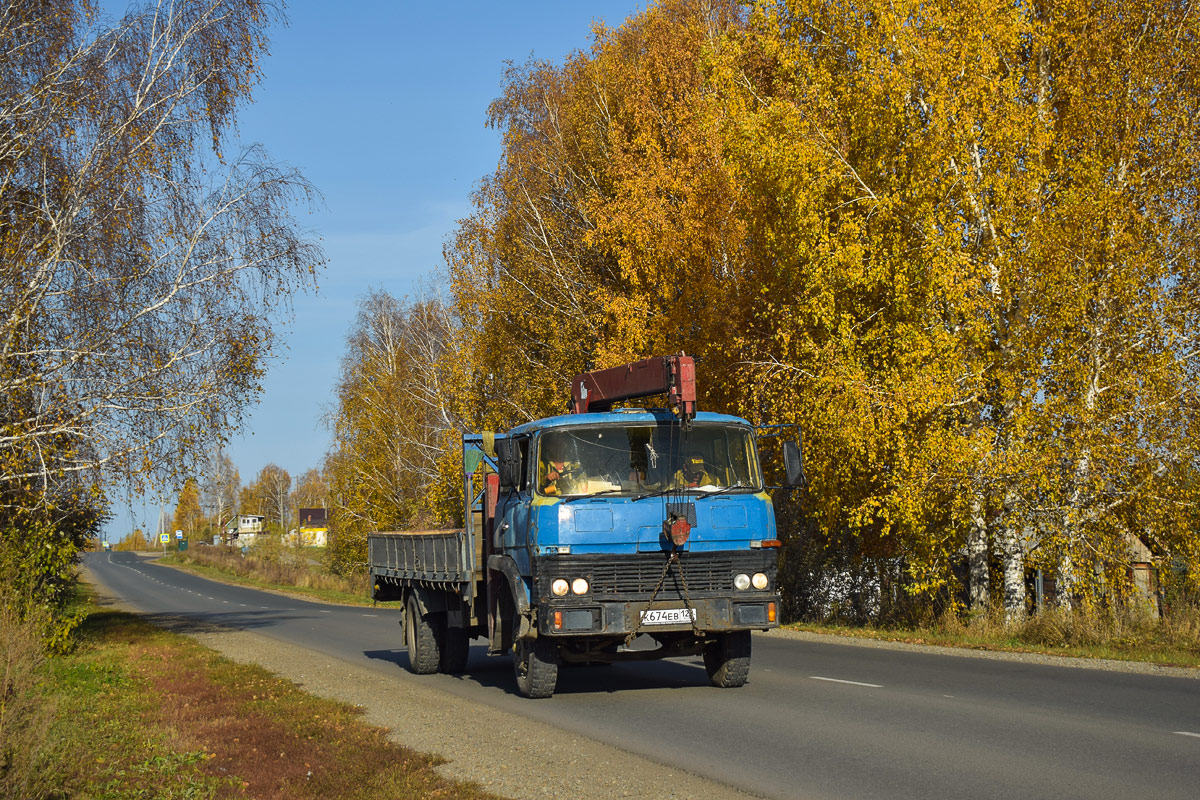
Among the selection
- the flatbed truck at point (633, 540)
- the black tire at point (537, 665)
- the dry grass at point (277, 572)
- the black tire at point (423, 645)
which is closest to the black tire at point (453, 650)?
the black tire at point (423, 645)

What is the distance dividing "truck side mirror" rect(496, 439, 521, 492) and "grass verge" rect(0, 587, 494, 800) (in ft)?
9.31

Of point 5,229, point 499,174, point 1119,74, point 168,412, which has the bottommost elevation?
point 168,412

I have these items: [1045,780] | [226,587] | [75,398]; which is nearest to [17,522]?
[75,398]

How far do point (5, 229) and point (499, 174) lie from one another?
17804 millimetres

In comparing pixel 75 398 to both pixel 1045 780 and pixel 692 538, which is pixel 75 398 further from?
pixel 1045 780

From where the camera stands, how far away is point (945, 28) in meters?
18.4

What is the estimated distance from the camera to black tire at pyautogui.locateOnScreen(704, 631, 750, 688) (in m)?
12.1

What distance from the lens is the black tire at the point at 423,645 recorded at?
15.2 meters

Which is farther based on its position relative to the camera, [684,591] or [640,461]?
[640,461]

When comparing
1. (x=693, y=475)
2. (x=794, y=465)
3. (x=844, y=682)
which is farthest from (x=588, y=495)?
(x=844, y=682)

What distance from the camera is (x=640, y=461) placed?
459 inches

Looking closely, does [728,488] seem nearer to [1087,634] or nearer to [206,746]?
[206,746]

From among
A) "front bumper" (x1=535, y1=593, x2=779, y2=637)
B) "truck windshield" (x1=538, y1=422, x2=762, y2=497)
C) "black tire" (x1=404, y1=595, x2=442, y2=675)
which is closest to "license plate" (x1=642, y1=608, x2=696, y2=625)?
"front bumper" (x1=535, y1=593, x2=779, y2=637)

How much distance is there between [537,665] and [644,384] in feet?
11.8
